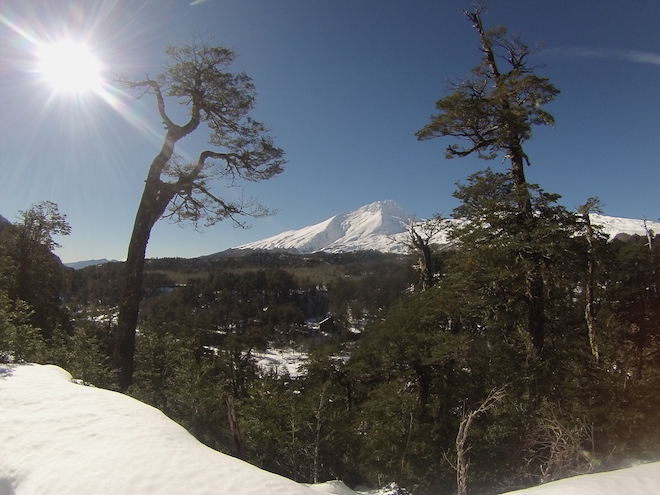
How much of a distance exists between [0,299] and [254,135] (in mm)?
7346

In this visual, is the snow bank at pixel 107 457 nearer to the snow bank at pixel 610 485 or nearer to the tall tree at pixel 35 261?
the snow bank at pixel 610 485

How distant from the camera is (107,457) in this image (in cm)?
267

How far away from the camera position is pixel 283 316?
96375 mm

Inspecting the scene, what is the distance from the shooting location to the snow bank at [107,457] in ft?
7.82

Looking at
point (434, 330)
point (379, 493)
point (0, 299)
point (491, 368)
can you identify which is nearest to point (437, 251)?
point (434, 330)

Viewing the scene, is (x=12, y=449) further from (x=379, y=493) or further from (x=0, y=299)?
(x=379, y=493)

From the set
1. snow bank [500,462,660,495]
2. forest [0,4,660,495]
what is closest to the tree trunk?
forest [0,4,660,495]

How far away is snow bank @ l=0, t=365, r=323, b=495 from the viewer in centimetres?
238

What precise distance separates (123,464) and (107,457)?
0.23 meters

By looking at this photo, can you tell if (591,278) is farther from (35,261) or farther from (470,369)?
(35,261)

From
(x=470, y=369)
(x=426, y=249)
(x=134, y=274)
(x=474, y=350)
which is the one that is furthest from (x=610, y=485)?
(x=426, y=249)

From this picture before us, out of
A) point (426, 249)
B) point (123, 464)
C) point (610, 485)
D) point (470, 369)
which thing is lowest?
point (470, 369)

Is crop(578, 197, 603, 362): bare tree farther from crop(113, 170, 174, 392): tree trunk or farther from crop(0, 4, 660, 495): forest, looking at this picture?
crop(113, 170, 174, 392): tree trunk

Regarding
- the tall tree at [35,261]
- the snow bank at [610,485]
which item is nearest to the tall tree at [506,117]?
the snow bank at [610,485]
